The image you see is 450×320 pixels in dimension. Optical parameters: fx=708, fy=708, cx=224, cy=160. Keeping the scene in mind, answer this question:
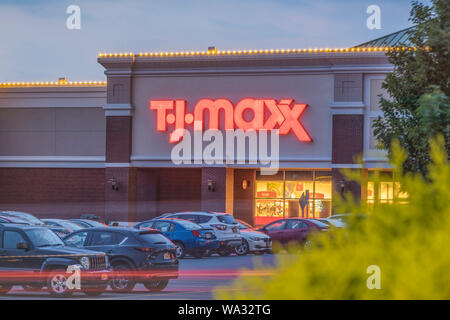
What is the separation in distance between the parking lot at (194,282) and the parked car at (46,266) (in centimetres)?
27

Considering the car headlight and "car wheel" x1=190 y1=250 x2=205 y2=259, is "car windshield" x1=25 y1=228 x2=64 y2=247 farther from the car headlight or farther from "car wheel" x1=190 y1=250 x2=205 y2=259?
"car wheel" x1=190 y1=250 x2=205 y2=259

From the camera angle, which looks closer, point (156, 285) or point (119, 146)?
point (156, 285)

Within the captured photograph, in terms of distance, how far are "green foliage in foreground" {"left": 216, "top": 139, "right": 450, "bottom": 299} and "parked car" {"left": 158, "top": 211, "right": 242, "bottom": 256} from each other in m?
21.5

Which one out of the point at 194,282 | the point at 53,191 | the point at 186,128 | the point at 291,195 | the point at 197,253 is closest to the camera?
the point at 194,282

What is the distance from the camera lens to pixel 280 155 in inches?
1542

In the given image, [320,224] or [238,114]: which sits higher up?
[238,114]

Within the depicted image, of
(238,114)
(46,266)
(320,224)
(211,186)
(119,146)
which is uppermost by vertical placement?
(238,114)

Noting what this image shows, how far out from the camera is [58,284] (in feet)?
48.9

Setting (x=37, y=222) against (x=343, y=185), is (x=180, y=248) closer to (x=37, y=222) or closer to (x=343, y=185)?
(x=37, y=222)

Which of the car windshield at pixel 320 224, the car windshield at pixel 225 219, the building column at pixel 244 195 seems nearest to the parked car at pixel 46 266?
the car windshield at pixel 225 219

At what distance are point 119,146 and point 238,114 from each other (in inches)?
282

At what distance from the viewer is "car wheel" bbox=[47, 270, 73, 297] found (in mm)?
14805

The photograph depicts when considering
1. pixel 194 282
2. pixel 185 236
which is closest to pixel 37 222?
pixel 185 236
